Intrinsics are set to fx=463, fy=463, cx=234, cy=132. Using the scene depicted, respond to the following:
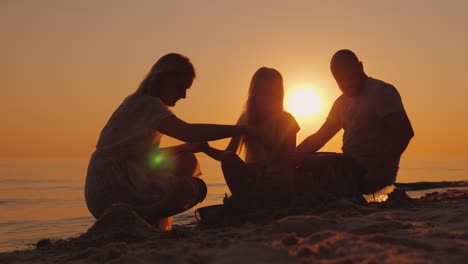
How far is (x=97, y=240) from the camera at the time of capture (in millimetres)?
3375

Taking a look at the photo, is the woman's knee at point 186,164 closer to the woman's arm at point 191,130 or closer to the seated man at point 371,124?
the woman's arm at point 191,130

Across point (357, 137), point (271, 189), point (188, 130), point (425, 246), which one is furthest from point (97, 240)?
point (357, 137)

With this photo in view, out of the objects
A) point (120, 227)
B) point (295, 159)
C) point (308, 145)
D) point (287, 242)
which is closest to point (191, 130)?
point (120, 227)

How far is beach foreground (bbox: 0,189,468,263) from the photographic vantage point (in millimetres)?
2303

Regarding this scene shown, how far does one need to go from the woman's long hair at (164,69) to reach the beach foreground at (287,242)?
4.07ft

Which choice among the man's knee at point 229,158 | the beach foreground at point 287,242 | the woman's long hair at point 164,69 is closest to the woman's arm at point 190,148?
the man's knee at point 229,158

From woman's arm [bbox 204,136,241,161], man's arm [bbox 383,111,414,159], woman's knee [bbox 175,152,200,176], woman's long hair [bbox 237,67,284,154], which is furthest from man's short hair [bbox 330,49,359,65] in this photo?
woman's knee [bbox 175,152,200,176]

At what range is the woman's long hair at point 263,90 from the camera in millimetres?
4625

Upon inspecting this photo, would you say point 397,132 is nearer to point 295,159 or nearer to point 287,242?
point 295,159

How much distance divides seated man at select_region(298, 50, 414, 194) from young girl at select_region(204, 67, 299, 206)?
1.00 metres

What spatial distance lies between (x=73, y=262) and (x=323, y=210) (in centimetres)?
228

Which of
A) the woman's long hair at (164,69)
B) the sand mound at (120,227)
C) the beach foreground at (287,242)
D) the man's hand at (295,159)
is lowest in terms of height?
the beach foreground at (287,242)

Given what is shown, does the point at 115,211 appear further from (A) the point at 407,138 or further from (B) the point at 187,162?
(A) the point at 407,138

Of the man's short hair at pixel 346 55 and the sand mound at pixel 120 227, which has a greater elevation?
the man's short hair at pixel 346 55
